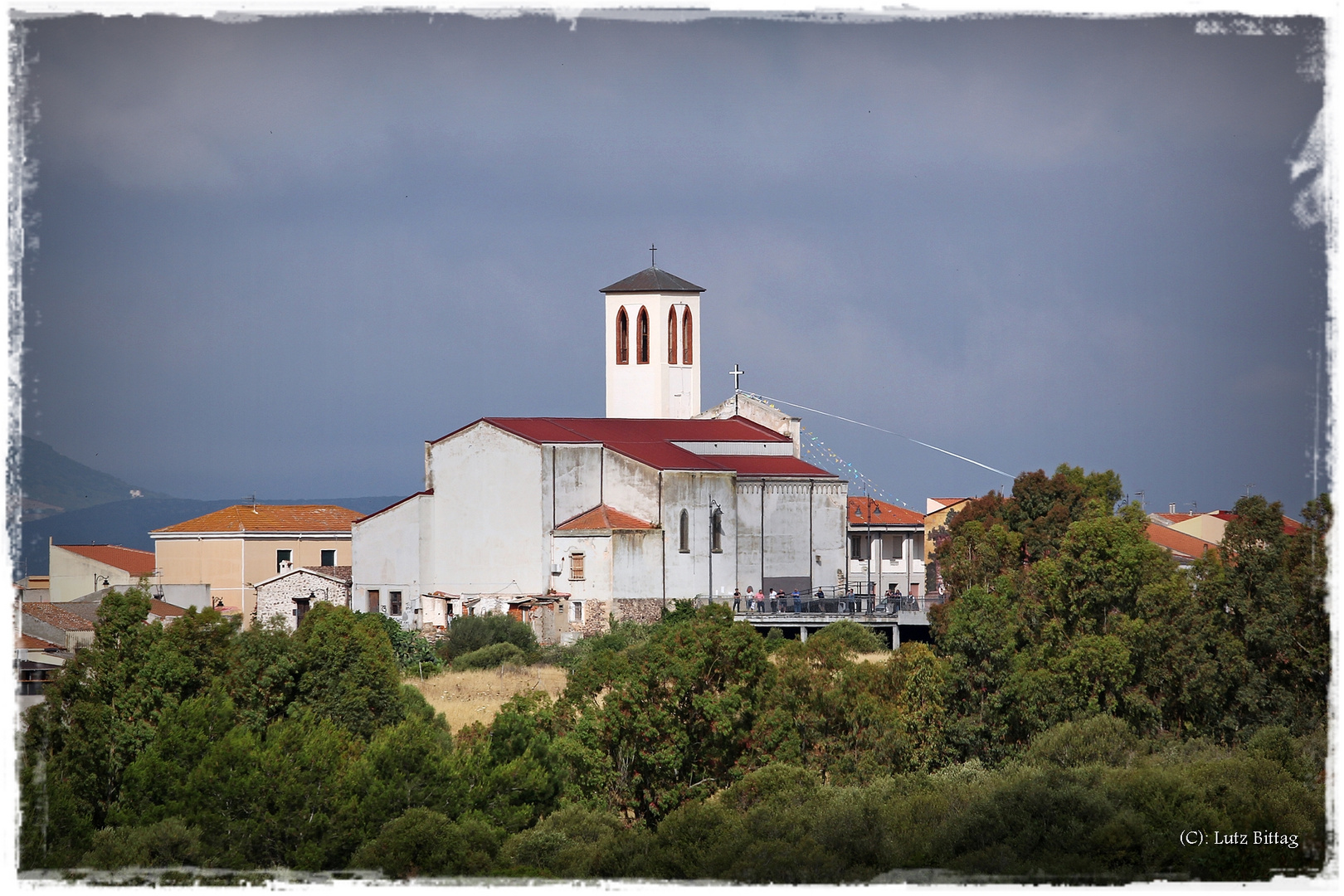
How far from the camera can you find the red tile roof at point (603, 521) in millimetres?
51062

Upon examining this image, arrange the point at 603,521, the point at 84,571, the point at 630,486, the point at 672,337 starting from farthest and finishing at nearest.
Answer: the point at 672,337
the point at 84,571
the point at 630,486
the point at 603,521

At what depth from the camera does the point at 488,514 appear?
53000mm

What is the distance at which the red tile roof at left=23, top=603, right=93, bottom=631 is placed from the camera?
3984 centimetres

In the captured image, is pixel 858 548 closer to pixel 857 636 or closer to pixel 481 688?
pixel 857 636

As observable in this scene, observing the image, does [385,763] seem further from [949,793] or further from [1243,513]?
[1243,513]

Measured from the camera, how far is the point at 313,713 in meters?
25.7

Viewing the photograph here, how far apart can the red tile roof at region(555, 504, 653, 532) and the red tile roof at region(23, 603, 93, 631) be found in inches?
557

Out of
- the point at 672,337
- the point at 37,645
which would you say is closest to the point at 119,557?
the point at 672,337

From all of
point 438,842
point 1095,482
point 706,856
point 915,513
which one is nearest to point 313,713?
point 438,842

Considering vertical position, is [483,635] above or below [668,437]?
below

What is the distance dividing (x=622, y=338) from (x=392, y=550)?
46.7ft

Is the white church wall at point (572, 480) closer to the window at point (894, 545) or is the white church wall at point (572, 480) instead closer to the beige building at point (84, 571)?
the beige building at point (84, 571)

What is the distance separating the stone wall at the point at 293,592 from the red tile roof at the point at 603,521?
6.81 meters

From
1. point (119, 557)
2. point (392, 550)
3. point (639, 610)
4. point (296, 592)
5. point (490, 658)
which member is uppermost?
point (392, 550)
